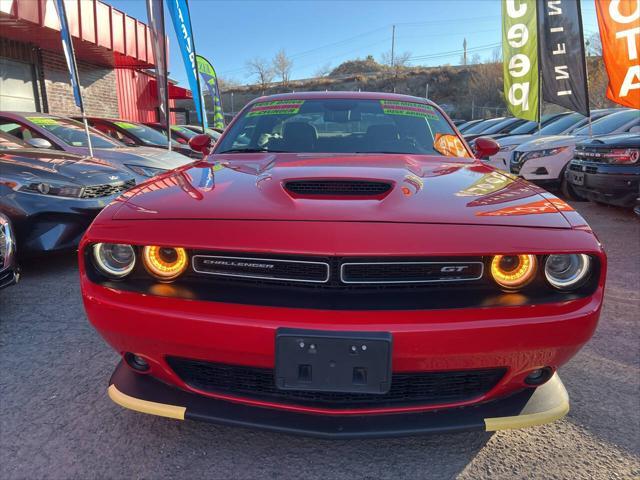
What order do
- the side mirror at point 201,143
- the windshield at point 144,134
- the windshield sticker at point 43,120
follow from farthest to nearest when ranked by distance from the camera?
the windshield at point 144,134
the windshield sticker at point 43,120
the side mirror at point 201,143

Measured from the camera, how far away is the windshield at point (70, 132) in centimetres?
578

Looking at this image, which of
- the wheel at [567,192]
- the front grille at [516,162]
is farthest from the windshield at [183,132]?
the wheel at [567,192]

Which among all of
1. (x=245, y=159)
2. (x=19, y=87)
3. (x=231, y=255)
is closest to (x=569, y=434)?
(x=231, y=255)

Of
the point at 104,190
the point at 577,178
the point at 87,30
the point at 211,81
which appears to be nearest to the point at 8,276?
the point at 104,190

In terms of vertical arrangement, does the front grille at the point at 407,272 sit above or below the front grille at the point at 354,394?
above

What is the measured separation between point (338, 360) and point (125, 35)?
561 inches

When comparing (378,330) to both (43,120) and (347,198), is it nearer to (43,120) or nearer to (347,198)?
(347,198)

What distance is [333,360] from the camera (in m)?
1.37

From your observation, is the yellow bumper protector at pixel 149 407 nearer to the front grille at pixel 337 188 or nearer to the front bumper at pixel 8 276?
the front grille at pixel 337 188

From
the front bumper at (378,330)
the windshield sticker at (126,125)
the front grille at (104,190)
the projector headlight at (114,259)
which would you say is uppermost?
the windshield sticker at (126,125)

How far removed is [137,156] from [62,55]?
8.84 metres

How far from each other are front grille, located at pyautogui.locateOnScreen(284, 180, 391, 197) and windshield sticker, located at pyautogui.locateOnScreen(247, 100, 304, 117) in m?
1.30

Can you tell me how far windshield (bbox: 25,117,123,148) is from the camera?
5777 mm

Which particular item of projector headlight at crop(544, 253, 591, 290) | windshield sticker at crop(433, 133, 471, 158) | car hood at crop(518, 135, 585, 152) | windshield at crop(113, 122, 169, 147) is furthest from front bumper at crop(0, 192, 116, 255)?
car hood at crop(518, 135, 585, 152)
